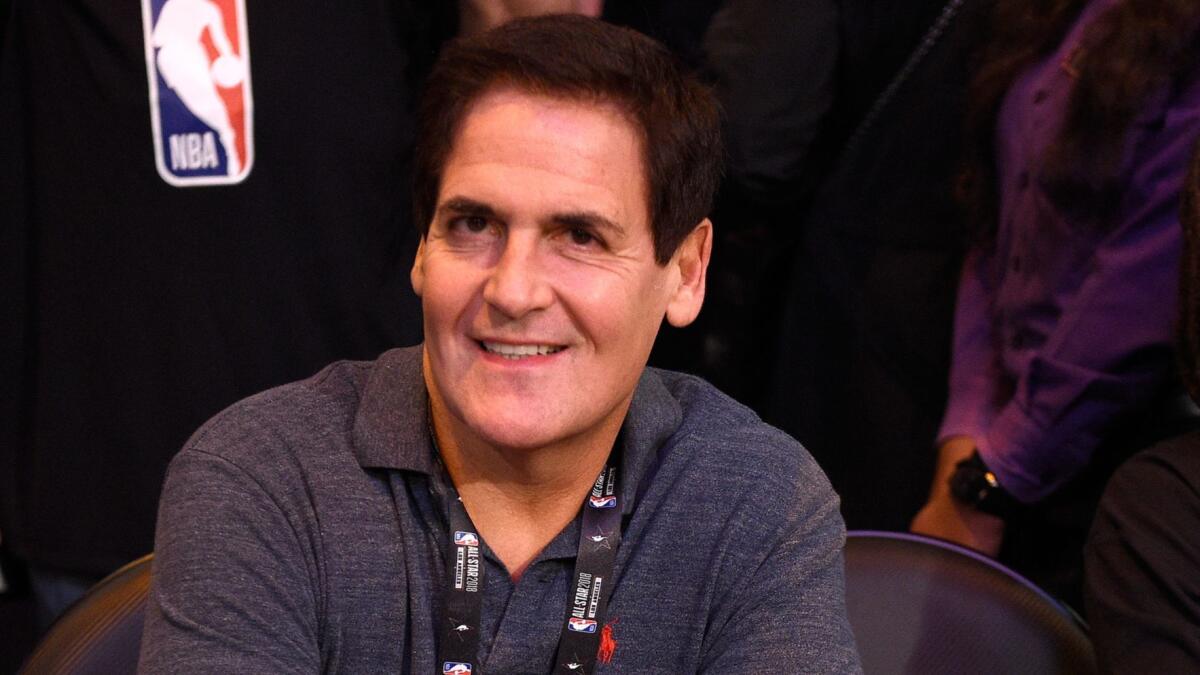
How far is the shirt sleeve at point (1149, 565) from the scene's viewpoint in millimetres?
1656

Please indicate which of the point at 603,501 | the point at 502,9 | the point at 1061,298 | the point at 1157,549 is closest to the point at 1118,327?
the point at 1061,298

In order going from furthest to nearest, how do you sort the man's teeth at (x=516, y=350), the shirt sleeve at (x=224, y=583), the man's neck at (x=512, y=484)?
the man's neck at (x=512, y=484) < the man's teeth at (x=516, y=350) < the shirt sleeve at (x=224, y=583)

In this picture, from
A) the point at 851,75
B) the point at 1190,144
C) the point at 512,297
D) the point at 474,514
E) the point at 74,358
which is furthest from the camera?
the point at 851,75

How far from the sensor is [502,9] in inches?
90.7

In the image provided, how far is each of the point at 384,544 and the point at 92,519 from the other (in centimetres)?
100

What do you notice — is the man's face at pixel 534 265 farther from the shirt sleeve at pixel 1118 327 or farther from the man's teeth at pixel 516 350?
the shirt sleeve at pixel 1118 327

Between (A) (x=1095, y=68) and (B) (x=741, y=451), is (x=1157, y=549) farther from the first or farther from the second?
(A) (x=1095, y=68)

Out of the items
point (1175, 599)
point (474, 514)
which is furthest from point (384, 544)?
point (1175, 599)

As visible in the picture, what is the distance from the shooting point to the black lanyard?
1537 millimetres

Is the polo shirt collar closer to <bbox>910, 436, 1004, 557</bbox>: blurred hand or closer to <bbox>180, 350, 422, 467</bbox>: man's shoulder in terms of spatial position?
<bbox>180, 350, 422, 467</bbox>: man's shoulder

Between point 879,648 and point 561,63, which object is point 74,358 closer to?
point 561,63

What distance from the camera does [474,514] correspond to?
5.37 feet

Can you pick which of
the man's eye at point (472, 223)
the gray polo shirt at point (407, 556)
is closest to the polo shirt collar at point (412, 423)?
the gray polo shirt at point (407, 556)

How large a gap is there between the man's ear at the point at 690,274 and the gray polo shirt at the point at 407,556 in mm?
133
